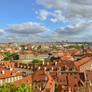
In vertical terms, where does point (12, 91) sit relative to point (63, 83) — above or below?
above

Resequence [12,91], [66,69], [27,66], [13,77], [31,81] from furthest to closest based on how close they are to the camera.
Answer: [27,66], [66,69], [13,77], [31,81], [12,91]

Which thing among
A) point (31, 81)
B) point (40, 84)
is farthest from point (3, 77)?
point (40, 84)

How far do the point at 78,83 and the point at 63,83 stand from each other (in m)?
4.12

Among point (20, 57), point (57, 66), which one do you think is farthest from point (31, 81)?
point (20, 57)

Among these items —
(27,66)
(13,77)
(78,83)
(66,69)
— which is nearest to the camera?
(78,83)

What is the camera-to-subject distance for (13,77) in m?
47.3

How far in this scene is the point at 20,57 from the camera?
11900 cm

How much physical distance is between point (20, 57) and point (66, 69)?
72.0m

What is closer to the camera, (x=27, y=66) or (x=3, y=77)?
(x=3, y=77)

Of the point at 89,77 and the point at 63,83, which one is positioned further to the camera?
the point at 89,77

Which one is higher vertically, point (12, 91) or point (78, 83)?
point (12, 91)

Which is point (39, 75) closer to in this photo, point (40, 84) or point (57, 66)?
point (40, 84)

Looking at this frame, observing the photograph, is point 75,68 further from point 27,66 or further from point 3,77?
point 3,77

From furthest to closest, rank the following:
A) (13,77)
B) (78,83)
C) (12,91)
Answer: (13,77) < (78,83) < (12,91)
